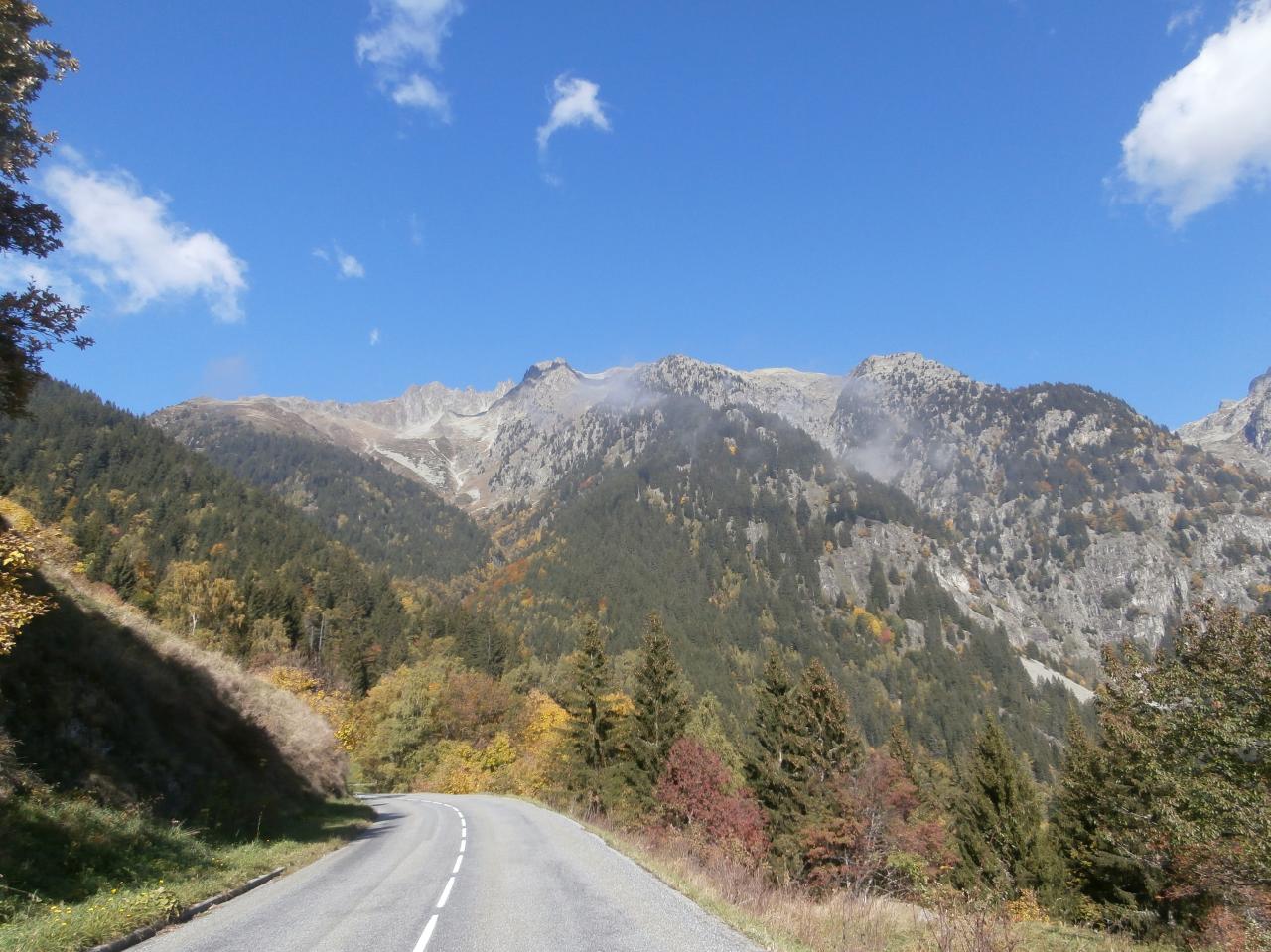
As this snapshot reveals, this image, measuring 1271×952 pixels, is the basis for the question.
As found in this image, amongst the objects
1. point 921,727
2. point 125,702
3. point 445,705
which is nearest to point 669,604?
point 921,727

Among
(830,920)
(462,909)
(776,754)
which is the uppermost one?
(830,920)

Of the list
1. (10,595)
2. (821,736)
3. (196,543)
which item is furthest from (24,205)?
(196,543)

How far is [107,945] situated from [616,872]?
33.5ft

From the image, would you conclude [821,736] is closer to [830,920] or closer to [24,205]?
[830,920]

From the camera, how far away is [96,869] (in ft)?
39.9

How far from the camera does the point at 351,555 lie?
141 m

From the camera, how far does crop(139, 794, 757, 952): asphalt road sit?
9438 millimetres

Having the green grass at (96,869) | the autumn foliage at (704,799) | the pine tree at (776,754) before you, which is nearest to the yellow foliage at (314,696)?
the autumn foliage at (704,799)

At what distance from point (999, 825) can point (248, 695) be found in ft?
154

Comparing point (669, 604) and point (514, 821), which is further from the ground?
point (669, 604)

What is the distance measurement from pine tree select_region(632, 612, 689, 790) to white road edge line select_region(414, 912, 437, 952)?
3050 centimetres

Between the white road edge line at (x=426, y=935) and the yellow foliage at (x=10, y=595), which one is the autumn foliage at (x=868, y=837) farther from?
the yellow foliage at (x=10, y=595)

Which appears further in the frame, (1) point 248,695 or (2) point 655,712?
(2) point 655,712

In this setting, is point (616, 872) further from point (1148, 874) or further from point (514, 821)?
point (1148, 874)
